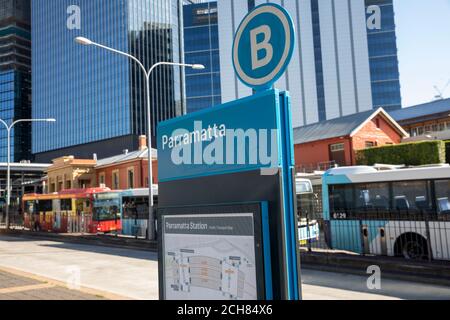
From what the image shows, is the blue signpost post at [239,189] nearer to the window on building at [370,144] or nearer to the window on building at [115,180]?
the window on building at [370,144]

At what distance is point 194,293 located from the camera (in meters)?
4.15

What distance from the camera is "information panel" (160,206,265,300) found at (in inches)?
144

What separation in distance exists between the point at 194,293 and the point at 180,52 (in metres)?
115

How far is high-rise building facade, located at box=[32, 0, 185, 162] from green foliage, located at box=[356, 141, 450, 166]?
66.4 meters

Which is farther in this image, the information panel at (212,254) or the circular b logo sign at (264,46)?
the circular b logo sign at (264,46)

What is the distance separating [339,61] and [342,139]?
249 feet

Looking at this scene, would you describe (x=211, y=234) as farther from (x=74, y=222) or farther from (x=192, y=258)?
(x=74, y=222)

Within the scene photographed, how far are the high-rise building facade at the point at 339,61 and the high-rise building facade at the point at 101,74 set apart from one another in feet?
66.5

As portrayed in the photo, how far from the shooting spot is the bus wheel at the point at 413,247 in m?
12.4

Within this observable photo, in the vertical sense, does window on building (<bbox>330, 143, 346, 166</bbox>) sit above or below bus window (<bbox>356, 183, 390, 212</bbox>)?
above

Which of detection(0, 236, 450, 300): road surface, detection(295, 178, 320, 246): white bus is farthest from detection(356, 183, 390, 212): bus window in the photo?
detection(295, 178, 320, 246): white bus

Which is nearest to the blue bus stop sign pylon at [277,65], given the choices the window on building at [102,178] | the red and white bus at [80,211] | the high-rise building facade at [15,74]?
the red and white bus at [80,211]

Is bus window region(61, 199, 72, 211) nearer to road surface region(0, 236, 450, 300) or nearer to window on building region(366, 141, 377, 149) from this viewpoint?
road surface region(0, 236, 450, 300)
